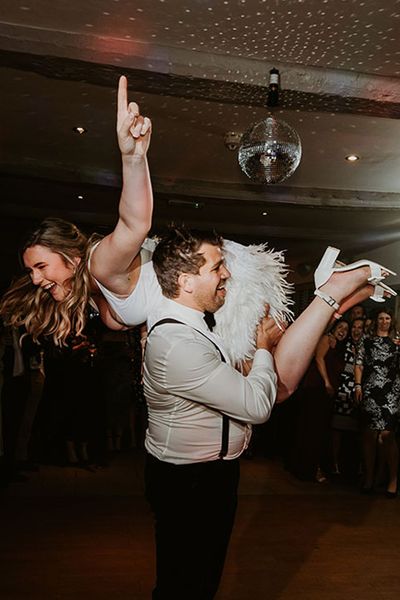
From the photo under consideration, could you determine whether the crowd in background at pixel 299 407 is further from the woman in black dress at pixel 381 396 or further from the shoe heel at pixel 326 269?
the shoe heel at pixel 326 269

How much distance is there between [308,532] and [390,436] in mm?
1427

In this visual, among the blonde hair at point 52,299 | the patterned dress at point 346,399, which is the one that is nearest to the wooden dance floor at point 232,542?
the patterned dress at point 346,399

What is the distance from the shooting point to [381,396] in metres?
4.86

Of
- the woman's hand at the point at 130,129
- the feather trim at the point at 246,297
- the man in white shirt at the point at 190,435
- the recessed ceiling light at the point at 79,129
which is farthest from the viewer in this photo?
the recessed ceiling light at the point at 79,129

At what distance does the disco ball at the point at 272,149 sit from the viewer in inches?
118

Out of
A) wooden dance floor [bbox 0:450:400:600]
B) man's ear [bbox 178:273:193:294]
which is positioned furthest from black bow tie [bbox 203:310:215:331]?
wooden dance floor [bbox 0:450:400:600]

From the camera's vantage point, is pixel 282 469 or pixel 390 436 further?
pixel 282 469

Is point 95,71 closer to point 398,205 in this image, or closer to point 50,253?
point 50,253

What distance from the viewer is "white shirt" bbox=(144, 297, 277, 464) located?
61.4 inches

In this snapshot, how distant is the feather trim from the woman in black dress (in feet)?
10.8

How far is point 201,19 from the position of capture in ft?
8.95

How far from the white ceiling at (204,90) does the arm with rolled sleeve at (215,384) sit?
5.80 ft

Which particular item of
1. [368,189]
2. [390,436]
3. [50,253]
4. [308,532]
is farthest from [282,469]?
[50,253]

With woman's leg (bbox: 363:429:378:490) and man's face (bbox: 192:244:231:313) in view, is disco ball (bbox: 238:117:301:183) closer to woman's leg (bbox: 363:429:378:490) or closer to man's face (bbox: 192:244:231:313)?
man's face (bbox: 192:244:231:313)
